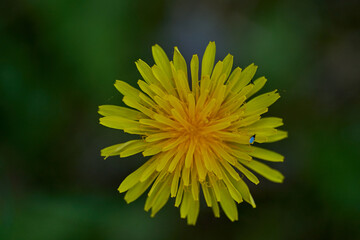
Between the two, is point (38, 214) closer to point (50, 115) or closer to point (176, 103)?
point (50, 115)

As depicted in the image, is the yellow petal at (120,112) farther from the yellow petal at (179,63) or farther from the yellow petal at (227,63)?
the yellow petal at (227,63)

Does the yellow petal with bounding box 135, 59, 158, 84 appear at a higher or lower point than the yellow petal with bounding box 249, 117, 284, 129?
higher

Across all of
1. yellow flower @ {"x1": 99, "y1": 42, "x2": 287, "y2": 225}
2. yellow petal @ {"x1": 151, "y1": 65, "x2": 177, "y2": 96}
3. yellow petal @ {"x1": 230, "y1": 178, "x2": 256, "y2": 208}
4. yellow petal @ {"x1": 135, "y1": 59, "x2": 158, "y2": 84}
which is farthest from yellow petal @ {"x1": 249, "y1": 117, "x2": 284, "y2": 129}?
yellow petal @ {"x1": 135, "y1": 59, "x2": 158, "y2": 84}

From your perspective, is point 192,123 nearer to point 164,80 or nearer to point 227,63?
point 164,80

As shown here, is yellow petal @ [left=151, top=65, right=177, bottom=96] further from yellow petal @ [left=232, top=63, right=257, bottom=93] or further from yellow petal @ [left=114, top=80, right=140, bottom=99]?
yellow petal @ [left=232, top=63, right=257, bottom=93]

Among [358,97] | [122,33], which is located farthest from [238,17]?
[358,97]

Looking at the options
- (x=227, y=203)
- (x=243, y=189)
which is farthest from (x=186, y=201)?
(x=243, y=189)
